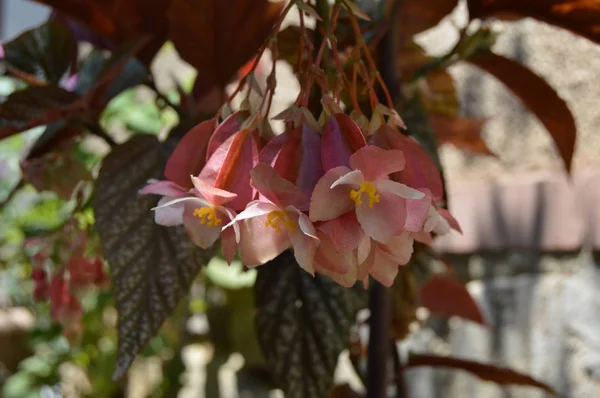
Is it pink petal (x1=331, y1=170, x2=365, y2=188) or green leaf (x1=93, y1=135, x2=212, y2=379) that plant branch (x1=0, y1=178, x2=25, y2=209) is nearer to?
green leaf (x1=93, y1=135, x2=212, y2=379)

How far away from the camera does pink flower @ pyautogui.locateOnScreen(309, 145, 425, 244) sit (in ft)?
0.75

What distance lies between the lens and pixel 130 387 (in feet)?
4.26

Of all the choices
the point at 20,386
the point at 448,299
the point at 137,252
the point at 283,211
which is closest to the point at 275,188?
the point at 283,211

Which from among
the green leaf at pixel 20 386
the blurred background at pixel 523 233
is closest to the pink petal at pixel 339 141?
the blurred background at pixel 523 233

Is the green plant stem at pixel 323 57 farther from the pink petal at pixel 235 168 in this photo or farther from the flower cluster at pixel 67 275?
the flower cluster at pixel 67 275

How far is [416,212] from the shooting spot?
0.24 m

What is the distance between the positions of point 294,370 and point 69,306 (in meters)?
0.22

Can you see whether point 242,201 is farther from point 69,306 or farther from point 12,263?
point 12,263

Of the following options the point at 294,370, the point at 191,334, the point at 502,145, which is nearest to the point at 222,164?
the point at 294,370

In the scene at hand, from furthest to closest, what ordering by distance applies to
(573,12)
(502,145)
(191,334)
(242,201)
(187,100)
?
(191,334) → (502,145) → (187,100) → (573,12) → (242,201)

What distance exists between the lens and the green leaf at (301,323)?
0.35m

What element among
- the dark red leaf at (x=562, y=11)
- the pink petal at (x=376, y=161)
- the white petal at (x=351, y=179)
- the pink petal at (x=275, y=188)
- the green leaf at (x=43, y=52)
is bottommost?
the green leaf at (x=43, y=52)

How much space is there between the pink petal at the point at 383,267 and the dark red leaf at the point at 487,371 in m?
0.23

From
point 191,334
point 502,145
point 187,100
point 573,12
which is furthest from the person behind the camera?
point 191,334
